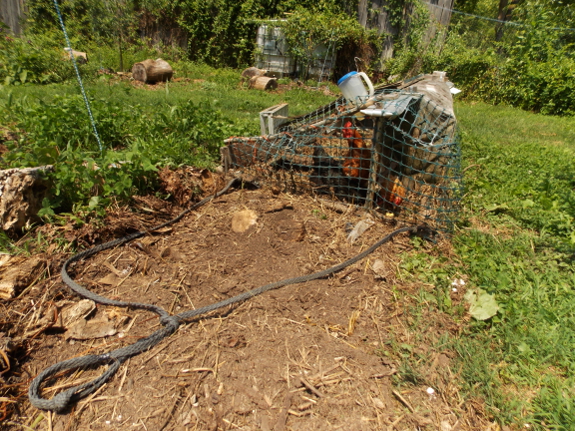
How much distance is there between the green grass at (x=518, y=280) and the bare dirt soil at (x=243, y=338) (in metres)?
0.14

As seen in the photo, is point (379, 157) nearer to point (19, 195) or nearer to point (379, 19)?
point (19, 195)

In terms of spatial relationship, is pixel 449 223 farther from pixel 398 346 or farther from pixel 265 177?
pixel 265 177

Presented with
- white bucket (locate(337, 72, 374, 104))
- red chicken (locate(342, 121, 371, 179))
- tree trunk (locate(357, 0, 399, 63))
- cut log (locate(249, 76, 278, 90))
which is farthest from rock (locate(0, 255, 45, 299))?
tree trunk (locate(357, 0, 399, 63))

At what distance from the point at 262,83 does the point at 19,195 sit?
7.03 m

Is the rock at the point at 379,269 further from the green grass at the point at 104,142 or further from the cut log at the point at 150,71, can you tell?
the cut log at the point at 150,71

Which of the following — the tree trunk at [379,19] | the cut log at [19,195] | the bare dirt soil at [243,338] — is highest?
the tree trunk at [379,19]

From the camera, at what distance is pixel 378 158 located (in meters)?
3.34

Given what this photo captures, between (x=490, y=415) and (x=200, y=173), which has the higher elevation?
(x=200, y=173)

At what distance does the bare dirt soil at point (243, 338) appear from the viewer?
6.14 ft

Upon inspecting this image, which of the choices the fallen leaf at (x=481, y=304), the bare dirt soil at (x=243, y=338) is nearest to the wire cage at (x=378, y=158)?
the bare dirt soil at (x=243, y=338)

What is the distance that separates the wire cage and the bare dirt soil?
1.06 ft

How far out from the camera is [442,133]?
317cm

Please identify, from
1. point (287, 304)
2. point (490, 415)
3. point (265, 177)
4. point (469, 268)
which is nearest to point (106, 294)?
point (287, 304)

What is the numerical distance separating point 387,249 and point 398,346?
93 centimetres
